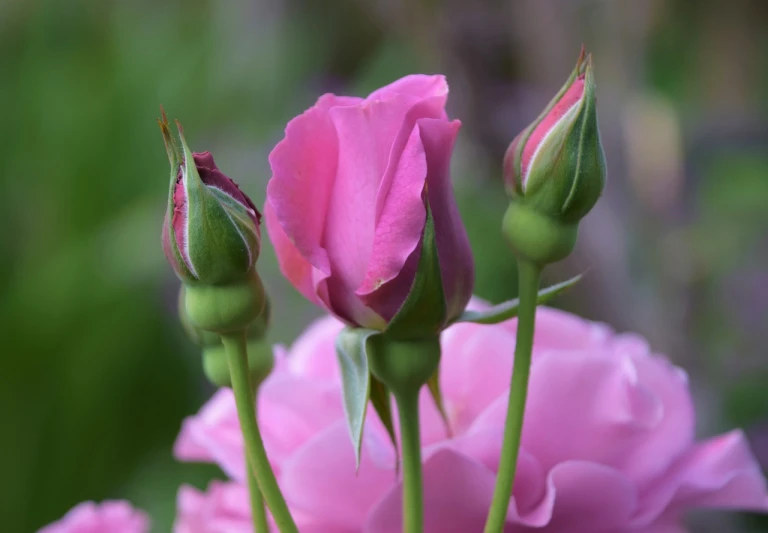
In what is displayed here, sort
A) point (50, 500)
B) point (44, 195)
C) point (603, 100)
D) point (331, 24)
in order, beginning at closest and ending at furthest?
point (50, 500) → point (603, 100) → point (44, 195) → point (331, 24)

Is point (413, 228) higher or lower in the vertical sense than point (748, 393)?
higher

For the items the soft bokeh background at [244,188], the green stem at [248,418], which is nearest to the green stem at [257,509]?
the green stem at [248,418]

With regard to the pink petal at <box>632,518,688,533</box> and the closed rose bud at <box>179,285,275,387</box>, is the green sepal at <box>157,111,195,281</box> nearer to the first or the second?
the closed rose bud at <box>179,285,275,387</box>

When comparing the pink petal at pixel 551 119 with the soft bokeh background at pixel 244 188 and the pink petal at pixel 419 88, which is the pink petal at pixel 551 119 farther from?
the soft bokeh background at pixel 244 188

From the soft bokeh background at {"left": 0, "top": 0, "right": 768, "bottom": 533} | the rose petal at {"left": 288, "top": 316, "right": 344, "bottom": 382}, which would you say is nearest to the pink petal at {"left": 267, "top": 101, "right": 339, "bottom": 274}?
the rose petal at {"left": 288, "top": 316, "right": 344, "bottom": 382}

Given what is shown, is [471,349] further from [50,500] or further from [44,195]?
[44,195]

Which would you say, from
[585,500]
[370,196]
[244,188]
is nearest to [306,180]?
[370,196]

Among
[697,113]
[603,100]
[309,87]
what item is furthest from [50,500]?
[697,113]
